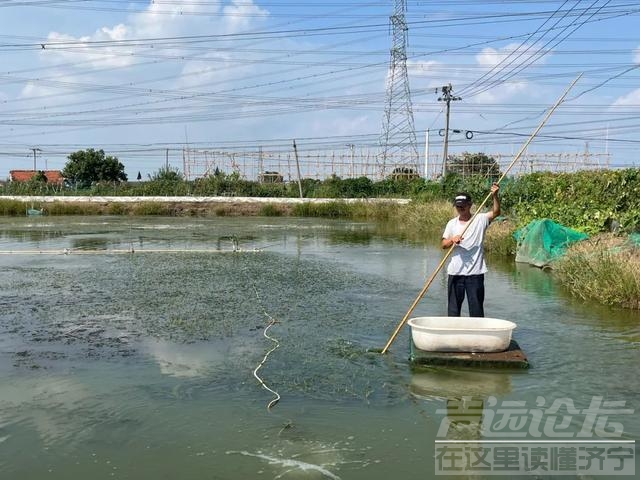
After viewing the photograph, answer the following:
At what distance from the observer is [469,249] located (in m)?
5.96

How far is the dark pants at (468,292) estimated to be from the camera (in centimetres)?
604

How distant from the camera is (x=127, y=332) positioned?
704 cm

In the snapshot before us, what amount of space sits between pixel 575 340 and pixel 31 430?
5223 mm

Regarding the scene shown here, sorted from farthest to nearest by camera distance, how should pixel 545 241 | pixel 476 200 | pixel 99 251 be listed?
pixel 476 200 → pixel 99 251 → pixel 545 241

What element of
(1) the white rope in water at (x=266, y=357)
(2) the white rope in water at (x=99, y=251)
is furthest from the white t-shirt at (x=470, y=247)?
(2) the white rope in water at (x=99, y=251)

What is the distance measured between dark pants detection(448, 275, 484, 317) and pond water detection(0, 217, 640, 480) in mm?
674

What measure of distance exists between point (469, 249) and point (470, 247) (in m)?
0.02

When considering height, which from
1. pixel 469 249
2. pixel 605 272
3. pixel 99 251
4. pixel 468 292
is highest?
pixel 469 249

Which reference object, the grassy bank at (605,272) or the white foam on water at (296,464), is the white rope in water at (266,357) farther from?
the grassy bank at (605,272)

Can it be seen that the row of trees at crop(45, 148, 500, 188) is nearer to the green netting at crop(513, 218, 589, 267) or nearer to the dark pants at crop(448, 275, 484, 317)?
the green netting at crop(513, 218, 589, 267)

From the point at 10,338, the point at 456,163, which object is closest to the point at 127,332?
the point at 10,338

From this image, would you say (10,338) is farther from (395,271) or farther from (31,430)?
(395,271)

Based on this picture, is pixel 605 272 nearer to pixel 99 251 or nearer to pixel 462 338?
pixel 462 338

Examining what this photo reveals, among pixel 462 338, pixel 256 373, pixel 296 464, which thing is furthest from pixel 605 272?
pixel 296 464
